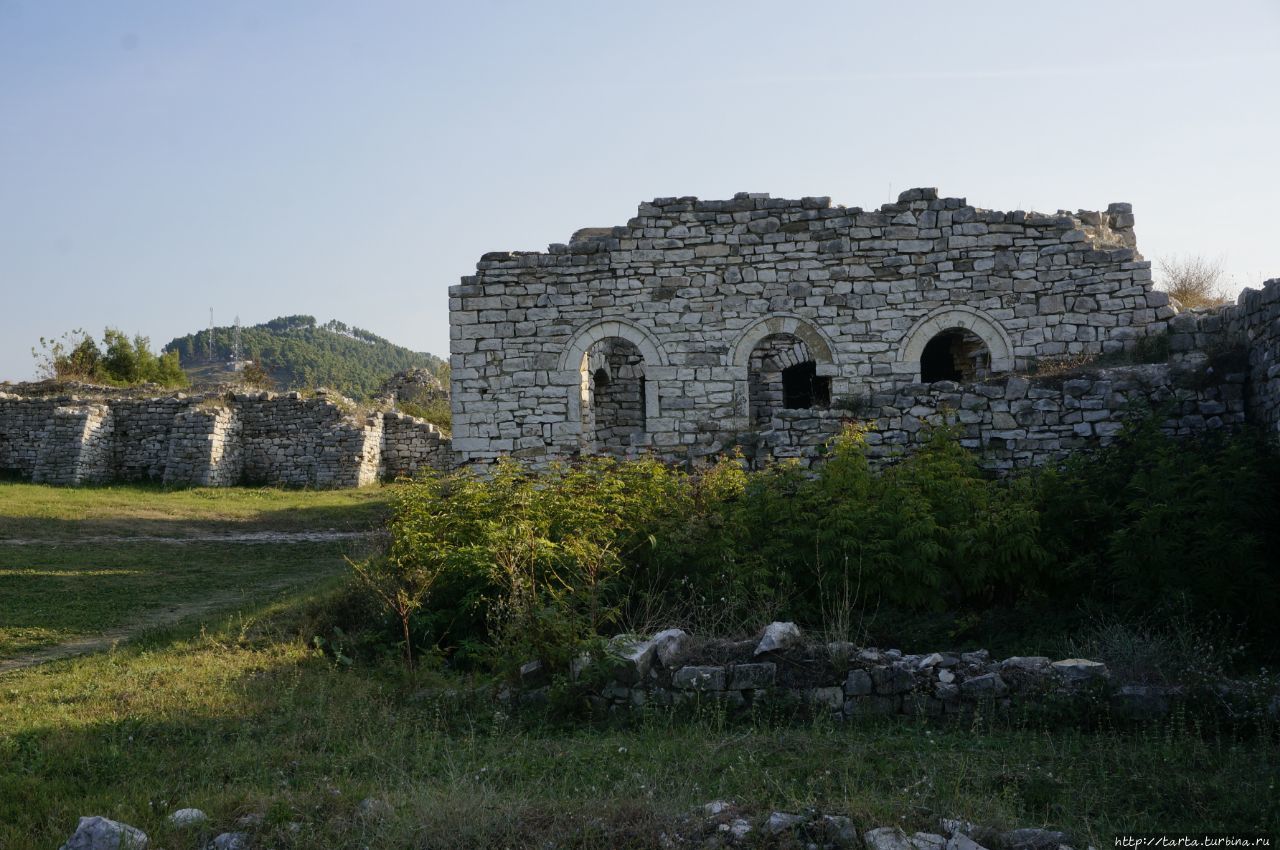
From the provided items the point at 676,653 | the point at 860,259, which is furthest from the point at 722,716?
the point at 860,259

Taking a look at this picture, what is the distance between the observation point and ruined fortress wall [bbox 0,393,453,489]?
23.2m

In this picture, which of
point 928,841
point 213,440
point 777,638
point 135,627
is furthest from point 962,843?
point 213,440

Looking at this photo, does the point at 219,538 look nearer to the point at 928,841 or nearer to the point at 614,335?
the point at 614,335

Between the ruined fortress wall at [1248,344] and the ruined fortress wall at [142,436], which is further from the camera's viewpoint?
the ruined fortress wall at [142,436]

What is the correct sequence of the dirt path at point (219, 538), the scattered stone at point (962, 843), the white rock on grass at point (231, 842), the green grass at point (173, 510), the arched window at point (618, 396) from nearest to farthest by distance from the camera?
the scattered stone at point (962, 843), the white rock on grass at point (231, 842), the dirt path at point (219, 538), the green grass at point (173, 510), the arched window at point (618, 396)

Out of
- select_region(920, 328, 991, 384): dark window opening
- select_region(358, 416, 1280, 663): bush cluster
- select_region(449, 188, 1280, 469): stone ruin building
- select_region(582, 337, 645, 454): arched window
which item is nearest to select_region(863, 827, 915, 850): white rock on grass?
select_region(358, 416, 1280, 663): bush cluster

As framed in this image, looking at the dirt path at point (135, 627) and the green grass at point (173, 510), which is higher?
the green grass at point (173, 510)

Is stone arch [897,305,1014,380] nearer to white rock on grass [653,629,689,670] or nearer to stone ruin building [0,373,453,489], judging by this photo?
white rock on grass [653,629,689,670]

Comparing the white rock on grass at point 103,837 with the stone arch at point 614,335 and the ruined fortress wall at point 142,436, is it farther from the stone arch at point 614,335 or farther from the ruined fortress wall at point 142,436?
the ruined fortress wall at point 142,436

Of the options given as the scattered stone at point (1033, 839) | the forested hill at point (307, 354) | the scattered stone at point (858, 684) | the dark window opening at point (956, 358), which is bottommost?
the scattered stone at point (1033, 839)

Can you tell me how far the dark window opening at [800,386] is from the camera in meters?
17.5

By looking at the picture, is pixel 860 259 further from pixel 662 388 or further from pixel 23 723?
pixel 23 723

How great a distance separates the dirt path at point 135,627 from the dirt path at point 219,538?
2.28 meters

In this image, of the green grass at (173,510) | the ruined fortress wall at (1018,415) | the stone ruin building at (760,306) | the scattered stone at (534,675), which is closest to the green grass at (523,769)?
the scattered stone at (534,675)
